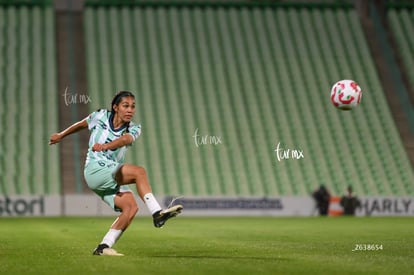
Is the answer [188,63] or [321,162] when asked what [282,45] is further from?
[321,162]

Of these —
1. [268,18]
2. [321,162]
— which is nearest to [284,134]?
[321,162]

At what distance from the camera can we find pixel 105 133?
38.0ft

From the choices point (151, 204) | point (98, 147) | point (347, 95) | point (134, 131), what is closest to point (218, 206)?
point (347, 95)

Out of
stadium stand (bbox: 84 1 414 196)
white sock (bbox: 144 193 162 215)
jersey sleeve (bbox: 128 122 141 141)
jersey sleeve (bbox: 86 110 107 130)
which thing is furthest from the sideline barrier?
white sock (bbox: 144 193 162 215)

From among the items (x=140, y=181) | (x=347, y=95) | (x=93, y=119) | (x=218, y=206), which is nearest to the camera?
(x=140, y=181)

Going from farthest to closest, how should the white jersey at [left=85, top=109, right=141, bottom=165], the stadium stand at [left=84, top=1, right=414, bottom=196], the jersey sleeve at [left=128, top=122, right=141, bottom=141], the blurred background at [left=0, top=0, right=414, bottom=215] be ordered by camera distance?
the stadium stand at [left=84, top=1, right=414, bottom=196] → the blurred background at [left=0, top=0, right=414, bottom=215] → the white jersey at [left=85, top=109, right=141, bottom=165] → the jersey sleeve at [left=128, top=122, right=141, bottom=141]

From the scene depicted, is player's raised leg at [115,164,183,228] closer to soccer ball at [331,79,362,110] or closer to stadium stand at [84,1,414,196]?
soccer ball at [331,79,362,110]

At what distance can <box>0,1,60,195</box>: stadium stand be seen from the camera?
102ft

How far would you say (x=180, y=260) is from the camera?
435 inches

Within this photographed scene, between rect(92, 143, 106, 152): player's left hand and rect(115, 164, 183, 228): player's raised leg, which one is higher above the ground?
rect(92, 143, 106, 152): player's left hand

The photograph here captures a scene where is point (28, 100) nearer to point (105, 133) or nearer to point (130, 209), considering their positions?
point (105, 133)

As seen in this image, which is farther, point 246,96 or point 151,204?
point 246,96

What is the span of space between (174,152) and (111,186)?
21547mm

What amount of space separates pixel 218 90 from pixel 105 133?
24230 millimetres
